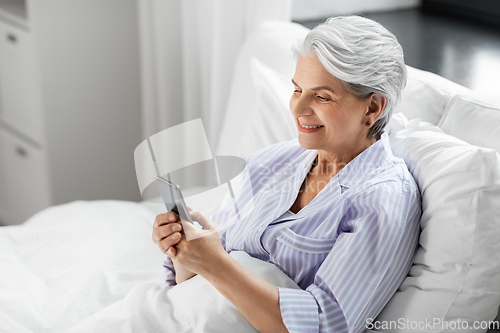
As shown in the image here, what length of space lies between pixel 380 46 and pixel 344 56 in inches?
2.9

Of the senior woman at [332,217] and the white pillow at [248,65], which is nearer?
the senior woman at [332,217]

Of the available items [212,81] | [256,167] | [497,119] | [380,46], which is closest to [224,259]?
[256,167]

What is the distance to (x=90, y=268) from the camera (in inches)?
55.4

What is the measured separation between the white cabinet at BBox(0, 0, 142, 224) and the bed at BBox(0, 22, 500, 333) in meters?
0.65

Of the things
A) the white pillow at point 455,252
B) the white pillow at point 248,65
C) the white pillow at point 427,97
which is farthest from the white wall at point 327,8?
the white pillow at point 455,252

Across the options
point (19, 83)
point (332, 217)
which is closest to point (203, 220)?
point (332, 217)

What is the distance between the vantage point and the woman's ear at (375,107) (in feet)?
3.60

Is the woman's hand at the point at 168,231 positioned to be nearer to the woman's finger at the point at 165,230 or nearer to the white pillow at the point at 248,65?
the woman's finger at the point at 165,230

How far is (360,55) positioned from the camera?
104 cm

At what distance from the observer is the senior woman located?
3.23ft

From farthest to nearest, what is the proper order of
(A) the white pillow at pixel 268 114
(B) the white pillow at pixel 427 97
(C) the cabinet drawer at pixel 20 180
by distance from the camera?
1. (C) the cabinet drawer at pixel 20 180
2. (A) the white pillow at pixel 268 114
3. (B) the white pillow at pixel 427 97

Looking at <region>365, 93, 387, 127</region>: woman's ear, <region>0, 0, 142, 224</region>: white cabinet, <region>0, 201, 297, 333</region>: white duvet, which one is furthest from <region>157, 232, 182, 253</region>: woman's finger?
<region>0, 0, 142, 224</region>: white cabinet

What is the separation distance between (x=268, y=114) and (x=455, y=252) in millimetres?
752

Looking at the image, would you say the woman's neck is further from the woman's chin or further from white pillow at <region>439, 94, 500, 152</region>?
white pillow at <region>439, 94, 500, 152</region>
